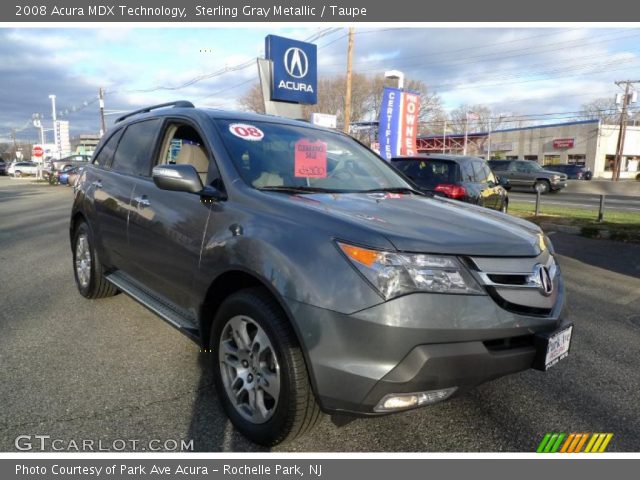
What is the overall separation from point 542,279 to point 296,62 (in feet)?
35.6

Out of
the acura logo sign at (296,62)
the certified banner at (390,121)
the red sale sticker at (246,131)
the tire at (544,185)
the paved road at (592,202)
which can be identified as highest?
the acura logo sign at (296,62)

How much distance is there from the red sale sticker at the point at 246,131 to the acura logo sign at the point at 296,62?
9.16 meters

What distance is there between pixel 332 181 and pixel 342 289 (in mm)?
1314

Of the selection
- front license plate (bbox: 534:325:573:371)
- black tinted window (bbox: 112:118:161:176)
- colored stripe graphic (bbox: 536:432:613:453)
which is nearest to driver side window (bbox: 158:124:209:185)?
black tinted window (bbox: 112:118:161:176)

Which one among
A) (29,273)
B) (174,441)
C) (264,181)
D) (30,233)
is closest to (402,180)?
(264,181)

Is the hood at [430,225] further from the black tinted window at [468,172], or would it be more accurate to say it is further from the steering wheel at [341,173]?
the black tinted window at [468,172]

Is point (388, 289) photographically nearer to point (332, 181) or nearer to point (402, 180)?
point (332, 181)

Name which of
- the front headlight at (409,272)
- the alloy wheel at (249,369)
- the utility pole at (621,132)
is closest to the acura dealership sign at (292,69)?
the alloy wheel at (249,369)

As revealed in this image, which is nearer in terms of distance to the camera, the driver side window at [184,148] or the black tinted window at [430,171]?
the driver side window at [184,148]

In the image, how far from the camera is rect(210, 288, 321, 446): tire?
2275 mm

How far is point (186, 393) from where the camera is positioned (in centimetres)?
310

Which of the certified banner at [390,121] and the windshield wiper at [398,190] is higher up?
the certified banner at [390,121]

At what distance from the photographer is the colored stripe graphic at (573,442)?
2.63 meters

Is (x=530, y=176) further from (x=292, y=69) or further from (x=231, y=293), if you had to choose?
(x=231, y=293)
